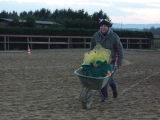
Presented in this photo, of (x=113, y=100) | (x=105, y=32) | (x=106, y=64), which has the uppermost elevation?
(x=105, y=32)

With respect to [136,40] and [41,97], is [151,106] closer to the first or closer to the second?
[41,97]

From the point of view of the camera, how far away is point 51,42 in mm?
35562

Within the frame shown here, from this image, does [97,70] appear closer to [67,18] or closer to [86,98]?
[86,98]

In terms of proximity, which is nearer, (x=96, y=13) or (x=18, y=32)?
(x=18, y=32)

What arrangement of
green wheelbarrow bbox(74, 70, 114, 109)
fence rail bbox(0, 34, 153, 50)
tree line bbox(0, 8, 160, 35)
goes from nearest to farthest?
green wheelbarrow bbox(74, 70, 114, 109), fence rail bbox(0, 34, 153, 50), tree line bbox(0, 8, 160, 35)

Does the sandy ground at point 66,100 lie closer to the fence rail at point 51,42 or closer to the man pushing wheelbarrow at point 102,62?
the man pushing wheelbarrow at point 102,62

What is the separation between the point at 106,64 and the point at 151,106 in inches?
47.0

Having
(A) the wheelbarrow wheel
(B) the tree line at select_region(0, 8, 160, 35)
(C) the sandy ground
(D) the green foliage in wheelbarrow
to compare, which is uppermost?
(B) the tree line at select_region(0, 8, 160, 35)

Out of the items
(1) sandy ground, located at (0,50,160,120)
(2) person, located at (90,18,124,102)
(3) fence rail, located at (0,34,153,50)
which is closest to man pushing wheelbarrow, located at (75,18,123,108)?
(2) person, located at (90,18,124,102)

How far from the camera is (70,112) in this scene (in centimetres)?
725

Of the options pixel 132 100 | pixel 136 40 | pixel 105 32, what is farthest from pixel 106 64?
pixel 136 40

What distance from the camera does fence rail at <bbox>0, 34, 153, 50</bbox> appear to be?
3344cm

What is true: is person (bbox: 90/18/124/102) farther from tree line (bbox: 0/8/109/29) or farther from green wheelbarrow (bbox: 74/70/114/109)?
tree line (bbox: 0/8/109/29)

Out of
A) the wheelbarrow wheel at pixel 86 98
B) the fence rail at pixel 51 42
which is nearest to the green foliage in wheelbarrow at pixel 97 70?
the wheelbarrow wheel at pixel 86 98
